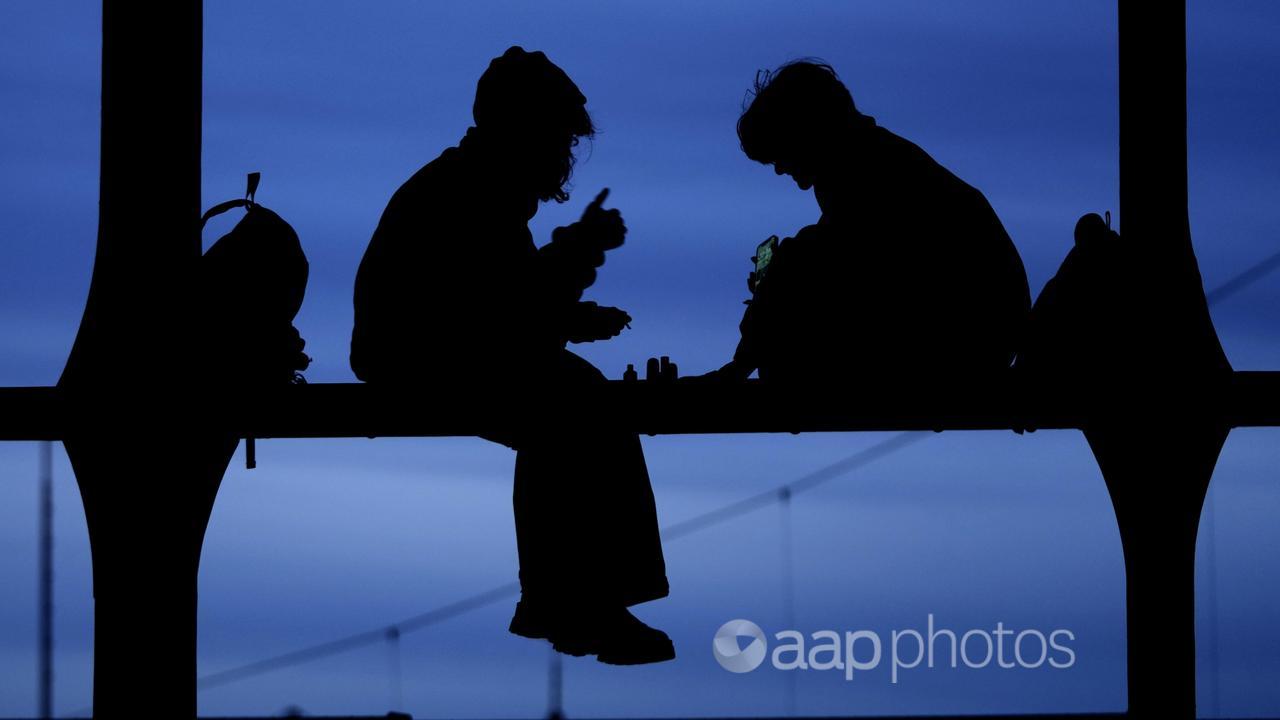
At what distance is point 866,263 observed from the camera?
13.9 ft

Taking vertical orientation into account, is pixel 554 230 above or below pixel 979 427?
above

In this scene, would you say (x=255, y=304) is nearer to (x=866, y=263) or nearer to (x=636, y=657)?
(x=636, y=657)

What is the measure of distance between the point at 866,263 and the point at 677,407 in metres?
0.63

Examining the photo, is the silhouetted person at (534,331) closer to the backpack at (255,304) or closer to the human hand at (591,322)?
the human hand at (591,322)

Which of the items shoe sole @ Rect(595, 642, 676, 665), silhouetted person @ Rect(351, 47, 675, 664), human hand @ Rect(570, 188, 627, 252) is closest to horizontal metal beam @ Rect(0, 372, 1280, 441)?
silhouetted person @ Rect(351, 47, 675, 664)

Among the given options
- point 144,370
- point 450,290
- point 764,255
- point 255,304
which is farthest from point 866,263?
point 144,370

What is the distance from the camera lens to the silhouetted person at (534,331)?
417 centimetres

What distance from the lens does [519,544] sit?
4289 mm

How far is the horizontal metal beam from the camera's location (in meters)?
4.14

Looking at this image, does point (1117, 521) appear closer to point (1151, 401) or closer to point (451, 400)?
point (1151, 401)

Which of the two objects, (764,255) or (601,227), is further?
(764,255)

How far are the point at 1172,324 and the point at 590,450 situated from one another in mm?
1655

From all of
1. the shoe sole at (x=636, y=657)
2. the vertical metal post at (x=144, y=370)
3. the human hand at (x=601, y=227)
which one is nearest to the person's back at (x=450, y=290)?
the human hand at (x=601, y=227)

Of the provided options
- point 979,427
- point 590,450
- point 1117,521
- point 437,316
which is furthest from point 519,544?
point 1117,521
